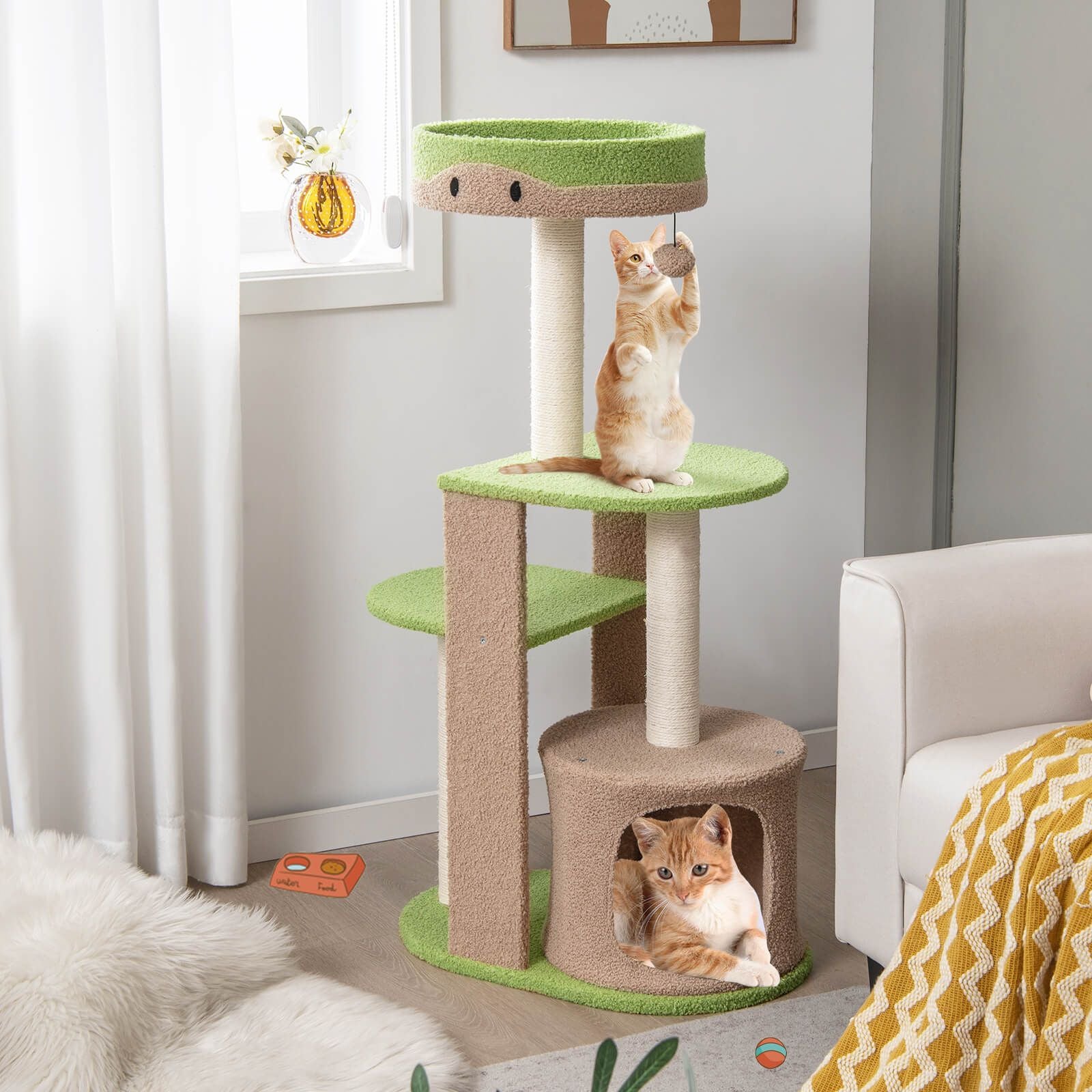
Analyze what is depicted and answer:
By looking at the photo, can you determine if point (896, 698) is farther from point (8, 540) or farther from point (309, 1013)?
point (8, 540)

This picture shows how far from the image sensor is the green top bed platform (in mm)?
1904

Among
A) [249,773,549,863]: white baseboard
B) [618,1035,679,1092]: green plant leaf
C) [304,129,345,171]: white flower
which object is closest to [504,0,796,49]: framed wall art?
[304,129,345,171]: white flower

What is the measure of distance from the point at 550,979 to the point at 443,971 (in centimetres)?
18

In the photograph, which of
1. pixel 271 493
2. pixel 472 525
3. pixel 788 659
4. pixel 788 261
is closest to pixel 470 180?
pixel 472 525

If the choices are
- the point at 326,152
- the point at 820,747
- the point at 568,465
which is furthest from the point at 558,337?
the point at 820,747

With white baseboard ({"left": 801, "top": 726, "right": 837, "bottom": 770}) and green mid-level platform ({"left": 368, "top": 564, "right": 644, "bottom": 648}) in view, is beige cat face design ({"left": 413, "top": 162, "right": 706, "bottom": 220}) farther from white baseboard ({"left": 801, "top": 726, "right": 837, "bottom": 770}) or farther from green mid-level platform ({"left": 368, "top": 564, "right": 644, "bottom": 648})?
white baseboard ({"left": 801, "top": 726, "right": 837, "bottom": 770})

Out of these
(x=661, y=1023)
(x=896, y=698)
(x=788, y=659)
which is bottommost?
(x=661, y=1023)

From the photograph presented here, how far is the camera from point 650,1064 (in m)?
0.85

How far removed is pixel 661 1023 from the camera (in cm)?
205

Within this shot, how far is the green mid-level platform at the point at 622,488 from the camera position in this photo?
196cm

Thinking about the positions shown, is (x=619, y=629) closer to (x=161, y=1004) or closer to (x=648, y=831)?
(x=648, y=831)

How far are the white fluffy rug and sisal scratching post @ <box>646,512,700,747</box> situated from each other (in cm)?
52

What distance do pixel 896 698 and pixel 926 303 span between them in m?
1.08

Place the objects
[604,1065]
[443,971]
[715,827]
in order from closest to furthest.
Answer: [604,1065]
[715,827]
[443,971]
